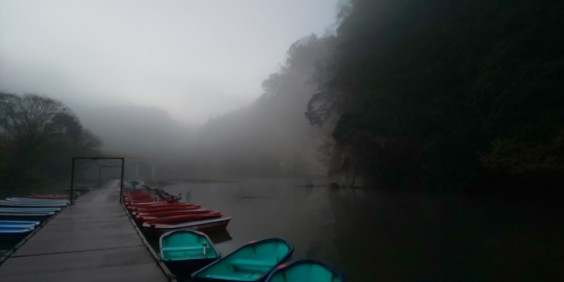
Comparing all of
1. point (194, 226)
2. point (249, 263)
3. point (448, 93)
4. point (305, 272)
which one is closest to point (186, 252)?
point (249, 263)

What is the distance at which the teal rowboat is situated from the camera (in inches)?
324

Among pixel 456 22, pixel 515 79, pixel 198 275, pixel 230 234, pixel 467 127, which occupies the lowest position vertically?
pixel 230 234

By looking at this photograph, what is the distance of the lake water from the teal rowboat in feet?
7.43

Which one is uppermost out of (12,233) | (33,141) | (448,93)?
(448,93)

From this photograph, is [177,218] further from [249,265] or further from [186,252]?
[249,265]

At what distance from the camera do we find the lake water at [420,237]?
446 inches

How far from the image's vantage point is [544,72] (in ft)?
84.8

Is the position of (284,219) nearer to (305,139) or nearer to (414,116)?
(414,116)

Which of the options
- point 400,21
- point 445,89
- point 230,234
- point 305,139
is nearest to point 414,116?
point 445,89

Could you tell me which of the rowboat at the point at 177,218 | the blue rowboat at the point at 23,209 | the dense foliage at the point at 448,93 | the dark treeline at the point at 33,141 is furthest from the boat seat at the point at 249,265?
the dark treeline at the point at 33,141

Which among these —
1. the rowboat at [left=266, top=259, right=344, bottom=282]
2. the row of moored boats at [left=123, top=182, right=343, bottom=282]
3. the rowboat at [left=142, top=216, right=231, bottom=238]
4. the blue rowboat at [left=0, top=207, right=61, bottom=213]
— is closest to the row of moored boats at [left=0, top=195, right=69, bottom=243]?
the blue rowboat at [left=0, top=207, right=61, bottom=213]

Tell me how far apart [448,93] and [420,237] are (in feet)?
75.5

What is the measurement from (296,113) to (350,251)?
211 ft

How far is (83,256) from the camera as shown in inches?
347
